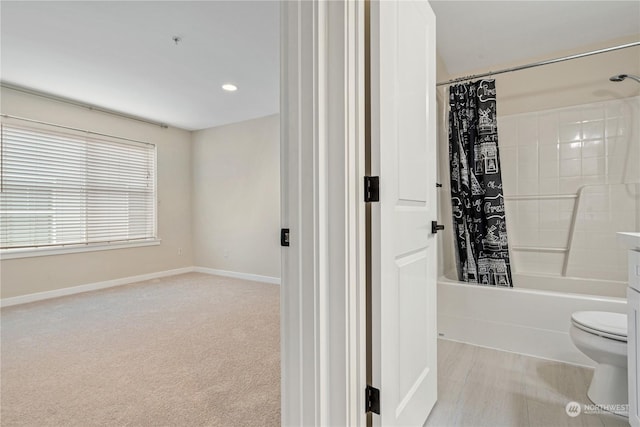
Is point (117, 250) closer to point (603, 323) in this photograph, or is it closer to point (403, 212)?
point (403, 212)

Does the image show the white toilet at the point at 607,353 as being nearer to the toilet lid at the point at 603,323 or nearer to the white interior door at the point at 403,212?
the toilet lid at the point at 603,323

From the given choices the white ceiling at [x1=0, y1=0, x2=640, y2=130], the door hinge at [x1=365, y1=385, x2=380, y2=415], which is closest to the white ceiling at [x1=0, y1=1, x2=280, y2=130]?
the white ceiling at [x1=0, y1=0, x2=640, y2=130]

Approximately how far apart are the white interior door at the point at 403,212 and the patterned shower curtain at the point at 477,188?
1.21 metres

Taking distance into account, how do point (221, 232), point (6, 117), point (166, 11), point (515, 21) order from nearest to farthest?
point (166, 11) < point (515, 21) < point (6, 117) < point (221, 232)

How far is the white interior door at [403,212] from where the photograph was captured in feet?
3.35

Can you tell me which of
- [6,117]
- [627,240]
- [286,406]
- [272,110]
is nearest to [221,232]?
[272,110]

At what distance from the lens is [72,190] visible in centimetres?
380

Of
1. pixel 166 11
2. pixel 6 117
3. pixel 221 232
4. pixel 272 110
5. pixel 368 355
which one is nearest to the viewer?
pixel 368 355

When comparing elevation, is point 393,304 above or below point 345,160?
below

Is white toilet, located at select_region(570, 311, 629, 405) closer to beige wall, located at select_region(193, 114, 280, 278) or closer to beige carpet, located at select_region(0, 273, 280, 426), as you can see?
beige carpet, located at select_region(0, 273, 280, 426)

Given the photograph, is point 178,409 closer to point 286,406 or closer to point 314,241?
point 286,406

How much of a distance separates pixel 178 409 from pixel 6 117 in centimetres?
367

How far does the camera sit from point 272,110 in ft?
13.6

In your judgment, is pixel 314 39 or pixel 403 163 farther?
pixel 403 163
